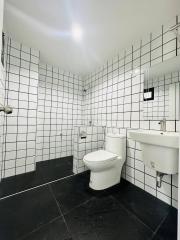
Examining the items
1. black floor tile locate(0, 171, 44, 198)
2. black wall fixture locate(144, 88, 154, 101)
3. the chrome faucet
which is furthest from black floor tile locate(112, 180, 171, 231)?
black wall fixture locate(144, 88, 154, 101)

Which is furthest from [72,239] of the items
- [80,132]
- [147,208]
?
[80,132]

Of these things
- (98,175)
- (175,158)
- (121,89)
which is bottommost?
(98,175)

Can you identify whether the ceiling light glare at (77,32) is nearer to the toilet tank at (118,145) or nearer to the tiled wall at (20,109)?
the tiled wall at (20,109)

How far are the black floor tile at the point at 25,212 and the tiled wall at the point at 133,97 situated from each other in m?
1.14

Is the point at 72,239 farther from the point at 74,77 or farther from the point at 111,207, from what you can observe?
the point at 74,77

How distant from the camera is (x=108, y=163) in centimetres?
142

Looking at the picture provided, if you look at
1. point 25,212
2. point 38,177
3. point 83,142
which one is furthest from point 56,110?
point 25,212

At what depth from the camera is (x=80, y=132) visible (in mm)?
1851

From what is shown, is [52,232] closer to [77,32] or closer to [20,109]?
[20,109]

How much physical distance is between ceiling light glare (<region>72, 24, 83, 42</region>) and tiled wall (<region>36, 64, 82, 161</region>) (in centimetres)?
105

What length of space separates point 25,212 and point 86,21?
84.9 inches

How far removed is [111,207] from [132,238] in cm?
32

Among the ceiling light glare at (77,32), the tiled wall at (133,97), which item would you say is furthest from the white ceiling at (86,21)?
the tiled wall at (133,97)

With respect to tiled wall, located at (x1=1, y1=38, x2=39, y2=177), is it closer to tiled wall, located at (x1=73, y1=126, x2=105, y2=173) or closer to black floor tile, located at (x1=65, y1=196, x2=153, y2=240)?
tiled wall, located at (x1=73, y1=126, x2=105, y2=173)
